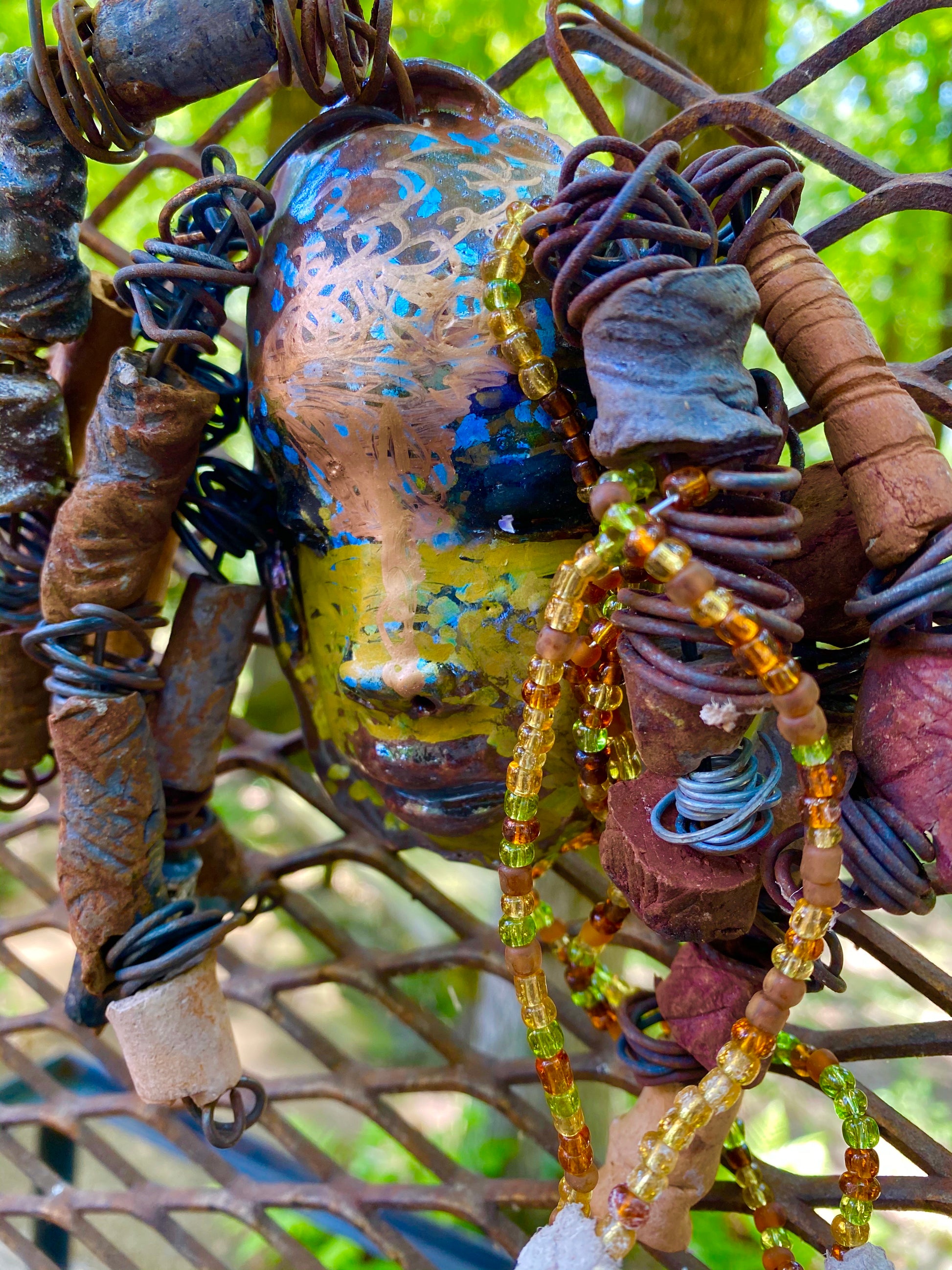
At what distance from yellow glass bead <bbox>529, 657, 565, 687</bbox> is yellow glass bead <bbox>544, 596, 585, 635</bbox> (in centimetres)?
2

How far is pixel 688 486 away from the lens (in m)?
0.41

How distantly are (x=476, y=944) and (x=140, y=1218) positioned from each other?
0.42 metres

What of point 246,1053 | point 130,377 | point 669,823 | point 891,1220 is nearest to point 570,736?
point 669,823

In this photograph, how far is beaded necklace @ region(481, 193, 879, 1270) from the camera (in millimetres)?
408

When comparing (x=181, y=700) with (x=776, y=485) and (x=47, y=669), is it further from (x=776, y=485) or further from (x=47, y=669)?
(x=776, y=485)

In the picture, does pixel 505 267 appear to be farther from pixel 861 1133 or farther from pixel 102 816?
pixel 861 1133

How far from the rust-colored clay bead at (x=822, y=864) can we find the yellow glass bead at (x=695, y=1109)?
0.41 feet

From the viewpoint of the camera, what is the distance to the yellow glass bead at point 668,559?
40 cm

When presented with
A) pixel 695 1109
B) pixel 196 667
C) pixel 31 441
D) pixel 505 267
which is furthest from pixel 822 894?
pixel 31 441

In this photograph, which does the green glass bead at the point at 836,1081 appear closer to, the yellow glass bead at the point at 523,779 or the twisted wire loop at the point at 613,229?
the yellow glass bead at the point at 523,779

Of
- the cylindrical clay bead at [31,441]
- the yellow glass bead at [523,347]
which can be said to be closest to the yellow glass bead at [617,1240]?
the yellow glass bead at [523,347]

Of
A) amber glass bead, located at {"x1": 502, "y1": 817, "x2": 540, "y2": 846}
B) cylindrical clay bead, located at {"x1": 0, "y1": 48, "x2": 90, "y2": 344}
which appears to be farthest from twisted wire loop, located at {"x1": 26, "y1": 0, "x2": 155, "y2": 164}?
amber glass bead, located at {"x1": 502, "y1": 817, "x2": 540, "y2": 846}

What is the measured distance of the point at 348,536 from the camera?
0.57 metres

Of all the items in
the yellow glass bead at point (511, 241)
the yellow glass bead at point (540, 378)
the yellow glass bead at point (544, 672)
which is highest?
the yellow glass bead at point (511, 241)
